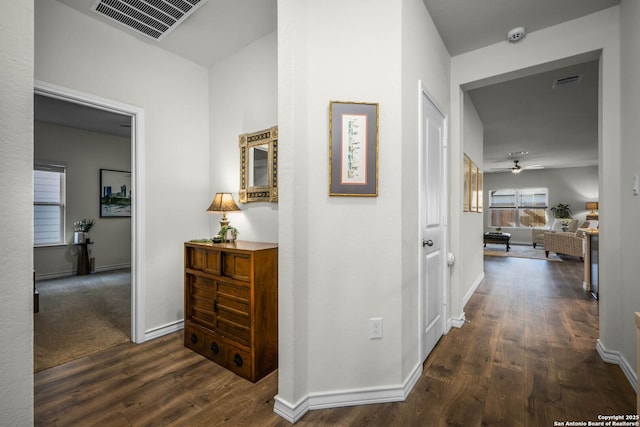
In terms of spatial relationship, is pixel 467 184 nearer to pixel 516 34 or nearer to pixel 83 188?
pixel 516 34

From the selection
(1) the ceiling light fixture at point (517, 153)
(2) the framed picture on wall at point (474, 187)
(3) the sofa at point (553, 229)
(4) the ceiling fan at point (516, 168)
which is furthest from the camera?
(3) the sofa at point (553, 229)

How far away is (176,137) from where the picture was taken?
286cm

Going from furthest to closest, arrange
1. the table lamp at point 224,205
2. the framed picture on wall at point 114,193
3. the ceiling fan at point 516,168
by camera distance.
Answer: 1. the ceiling fan at point 516,168
2. the framed picture on wall at point 114,193
3. the table lamp at point 224,205

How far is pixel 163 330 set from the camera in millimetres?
2744

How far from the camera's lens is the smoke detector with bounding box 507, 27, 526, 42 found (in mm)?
2438

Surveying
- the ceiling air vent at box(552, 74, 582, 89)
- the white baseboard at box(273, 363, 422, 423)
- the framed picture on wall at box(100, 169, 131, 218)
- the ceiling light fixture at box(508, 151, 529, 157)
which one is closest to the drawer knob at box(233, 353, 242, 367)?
the white baseboard at box(273, 363, 422, 423)

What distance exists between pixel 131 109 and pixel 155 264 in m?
1.42

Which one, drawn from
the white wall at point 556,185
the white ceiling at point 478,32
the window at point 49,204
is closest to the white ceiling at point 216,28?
the white ceiling at point 478,32

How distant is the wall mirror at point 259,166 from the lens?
8.18 ft

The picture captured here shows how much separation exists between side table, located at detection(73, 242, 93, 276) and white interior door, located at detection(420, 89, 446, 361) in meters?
5.94

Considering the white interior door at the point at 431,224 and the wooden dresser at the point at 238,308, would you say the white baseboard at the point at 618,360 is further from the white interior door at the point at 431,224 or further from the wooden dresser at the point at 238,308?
the wooden dresser at the point at 238,308

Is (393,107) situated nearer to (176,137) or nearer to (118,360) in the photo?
(176,137)

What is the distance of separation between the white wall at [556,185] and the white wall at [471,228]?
689 centimetres

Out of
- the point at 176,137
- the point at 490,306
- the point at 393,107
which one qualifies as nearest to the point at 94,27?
the point at 176,137
